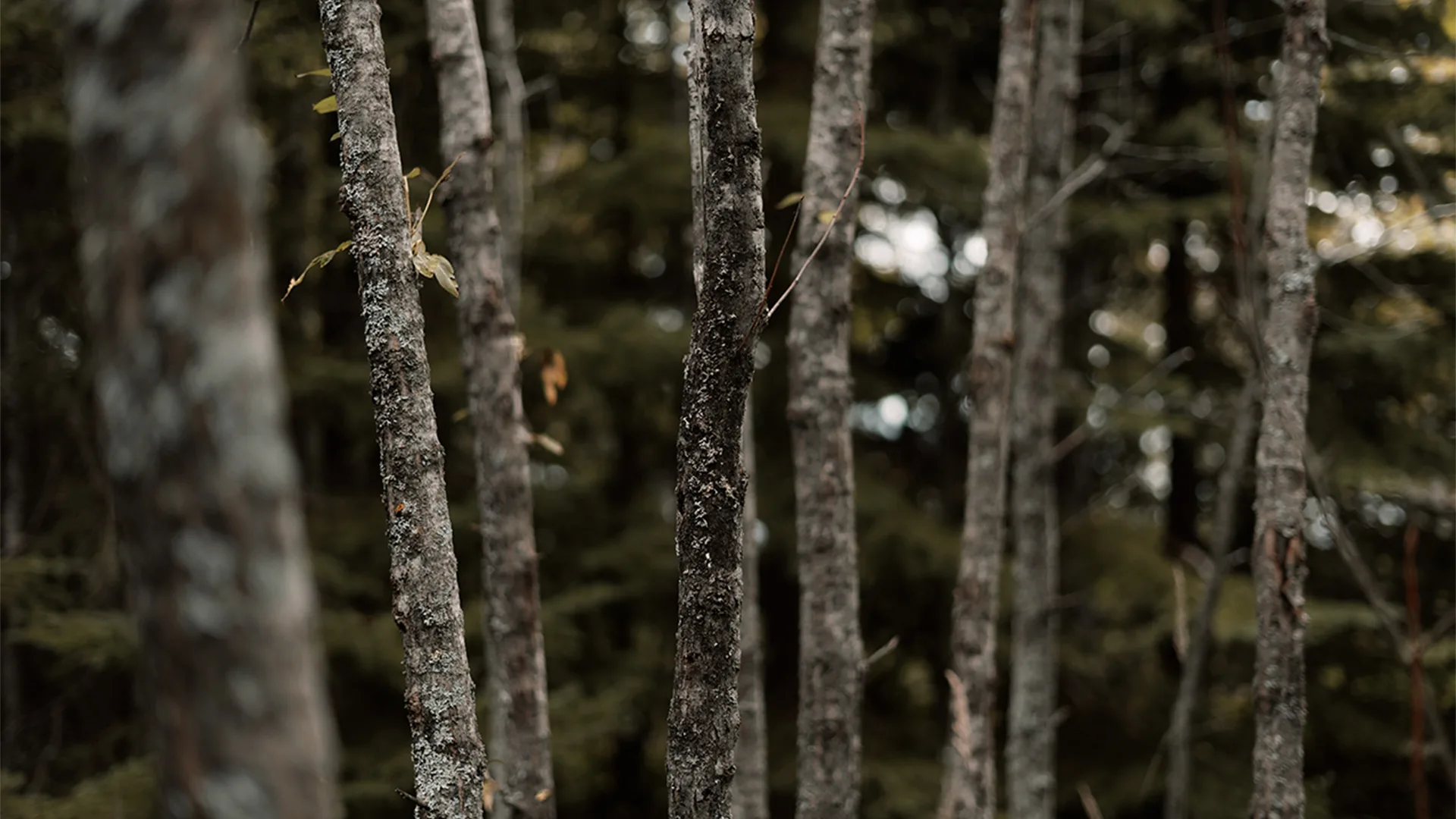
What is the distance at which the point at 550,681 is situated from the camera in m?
7.88

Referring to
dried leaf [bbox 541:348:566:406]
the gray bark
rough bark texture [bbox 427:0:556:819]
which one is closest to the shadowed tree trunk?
rough bark texture [bbox 427:0:556:819]

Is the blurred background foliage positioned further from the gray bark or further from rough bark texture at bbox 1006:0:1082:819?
the gray bark

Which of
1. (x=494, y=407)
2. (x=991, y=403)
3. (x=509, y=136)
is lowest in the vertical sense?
(x=991, y=403)

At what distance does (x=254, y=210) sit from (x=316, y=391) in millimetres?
6301

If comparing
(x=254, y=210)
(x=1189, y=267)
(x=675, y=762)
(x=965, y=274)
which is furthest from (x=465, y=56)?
(x=1189, y=267)

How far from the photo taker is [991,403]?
16.5ft

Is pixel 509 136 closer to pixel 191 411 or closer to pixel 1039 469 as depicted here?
pixel 1039 469

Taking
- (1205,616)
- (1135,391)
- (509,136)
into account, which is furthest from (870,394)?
(509,136)

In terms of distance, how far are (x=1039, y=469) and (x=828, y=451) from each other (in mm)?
2711

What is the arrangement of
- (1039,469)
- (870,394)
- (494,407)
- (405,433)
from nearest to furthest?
(405,433), (494,407), (1039,469), (870,394)

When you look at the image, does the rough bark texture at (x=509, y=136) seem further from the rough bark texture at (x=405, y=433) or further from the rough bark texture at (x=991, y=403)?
the rough bark texture at (x=405, y=433)

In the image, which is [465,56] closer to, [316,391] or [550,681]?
[316,391]

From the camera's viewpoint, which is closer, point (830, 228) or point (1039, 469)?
point (830, 228)

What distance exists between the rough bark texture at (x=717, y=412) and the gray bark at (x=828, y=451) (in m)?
1.56
